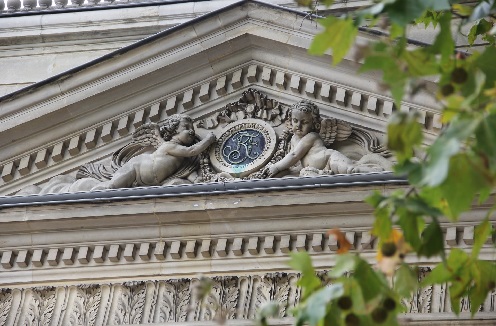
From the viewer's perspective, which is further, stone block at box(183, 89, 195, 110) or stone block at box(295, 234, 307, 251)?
stone block at box(183, 89, 195, 110)

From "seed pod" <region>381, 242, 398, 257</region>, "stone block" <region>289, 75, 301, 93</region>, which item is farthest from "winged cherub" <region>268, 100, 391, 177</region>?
"seed pod" <region>381, 242, 398, 257</region>

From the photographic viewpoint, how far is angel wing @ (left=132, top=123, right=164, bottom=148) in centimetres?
1374

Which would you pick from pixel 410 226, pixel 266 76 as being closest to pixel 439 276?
pixel 410 226

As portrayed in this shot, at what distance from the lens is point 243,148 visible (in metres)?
13.5

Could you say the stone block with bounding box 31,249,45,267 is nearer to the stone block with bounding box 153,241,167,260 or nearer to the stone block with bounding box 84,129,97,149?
the stone block with bounding box 153,241,167,260

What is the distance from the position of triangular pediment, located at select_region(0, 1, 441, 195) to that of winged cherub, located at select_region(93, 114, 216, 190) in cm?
34

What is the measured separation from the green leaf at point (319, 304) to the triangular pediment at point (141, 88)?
6.99 meters

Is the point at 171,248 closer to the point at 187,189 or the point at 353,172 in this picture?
the point at 187,189

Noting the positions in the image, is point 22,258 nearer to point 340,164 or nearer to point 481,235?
point 340,164

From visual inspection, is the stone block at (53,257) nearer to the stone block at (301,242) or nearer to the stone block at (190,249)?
the stone block at (190,249)

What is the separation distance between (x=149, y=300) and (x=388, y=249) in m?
5.51

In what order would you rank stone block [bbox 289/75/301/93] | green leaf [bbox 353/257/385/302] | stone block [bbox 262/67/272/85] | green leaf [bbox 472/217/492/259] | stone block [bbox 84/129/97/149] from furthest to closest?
stone block [bbox 84/129/97/149]
stone block [bbox 262/67/272/85]
stone block [bbox 289/75/301/93]
green leaf [bbox 472/217/492/259]
green leaf [bbox 353/257/385/302]

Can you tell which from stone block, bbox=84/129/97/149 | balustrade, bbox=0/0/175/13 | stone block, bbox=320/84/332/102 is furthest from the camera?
balustrade, bbox=0/0/175/13

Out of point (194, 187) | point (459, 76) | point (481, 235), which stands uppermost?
point (194, 187)
